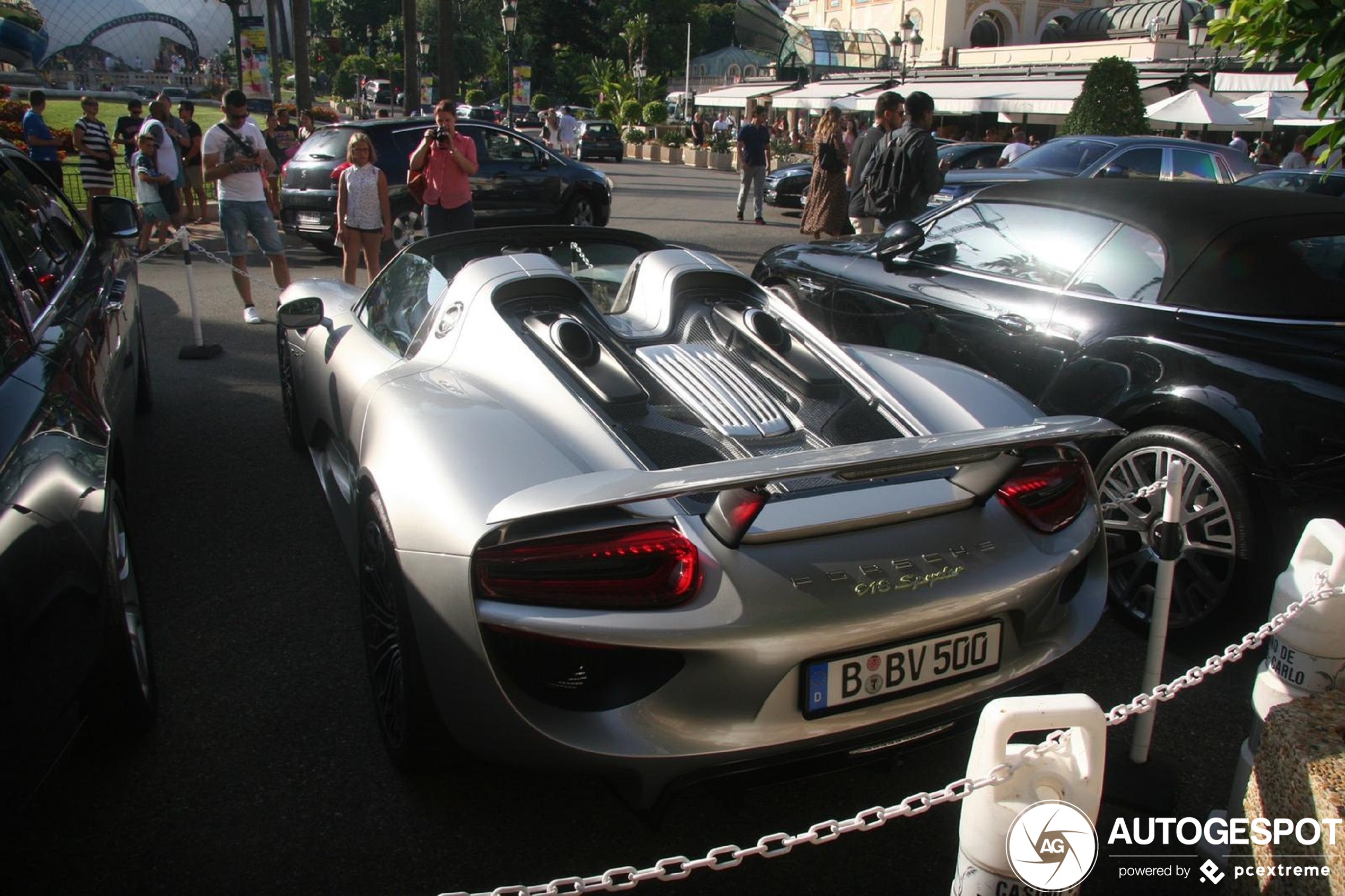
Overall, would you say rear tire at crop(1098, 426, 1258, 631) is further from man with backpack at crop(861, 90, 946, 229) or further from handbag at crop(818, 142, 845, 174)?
handbag at crop(818, 142, 845, 174)

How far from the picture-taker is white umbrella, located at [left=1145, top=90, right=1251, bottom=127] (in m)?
21.7

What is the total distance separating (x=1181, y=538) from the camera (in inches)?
127

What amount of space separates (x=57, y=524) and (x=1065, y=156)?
12.7 metres

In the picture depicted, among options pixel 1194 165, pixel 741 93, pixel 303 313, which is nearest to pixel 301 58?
pixel 1194 165

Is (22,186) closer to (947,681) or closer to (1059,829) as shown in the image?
(947,681)

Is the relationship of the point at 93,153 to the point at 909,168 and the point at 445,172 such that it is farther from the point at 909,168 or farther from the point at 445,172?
the point at 909,168

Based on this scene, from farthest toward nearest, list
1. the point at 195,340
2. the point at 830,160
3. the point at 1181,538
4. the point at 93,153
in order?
the point at 93,153, the point at 830,160, the point at 195,340, the point at 1181,538

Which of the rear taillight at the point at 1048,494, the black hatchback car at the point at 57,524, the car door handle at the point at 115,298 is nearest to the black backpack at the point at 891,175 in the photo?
the car door handle at the point at 115,298

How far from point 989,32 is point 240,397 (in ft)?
223

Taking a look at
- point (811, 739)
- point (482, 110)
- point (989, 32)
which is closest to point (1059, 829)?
point (811, 739)

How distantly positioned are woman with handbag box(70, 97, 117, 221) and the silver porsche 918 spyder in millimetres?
11151

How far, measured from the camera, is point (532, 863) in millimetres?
2371

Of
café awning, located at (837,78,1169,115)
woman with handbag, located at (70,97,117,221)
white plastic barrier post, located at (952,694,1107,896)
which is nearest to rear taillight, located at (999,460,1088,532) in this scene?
white plastic barrier post, located at (952,694,1107,896)

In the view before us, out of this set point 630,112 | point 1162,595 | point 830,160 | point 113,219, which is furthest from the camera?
point 630,112
